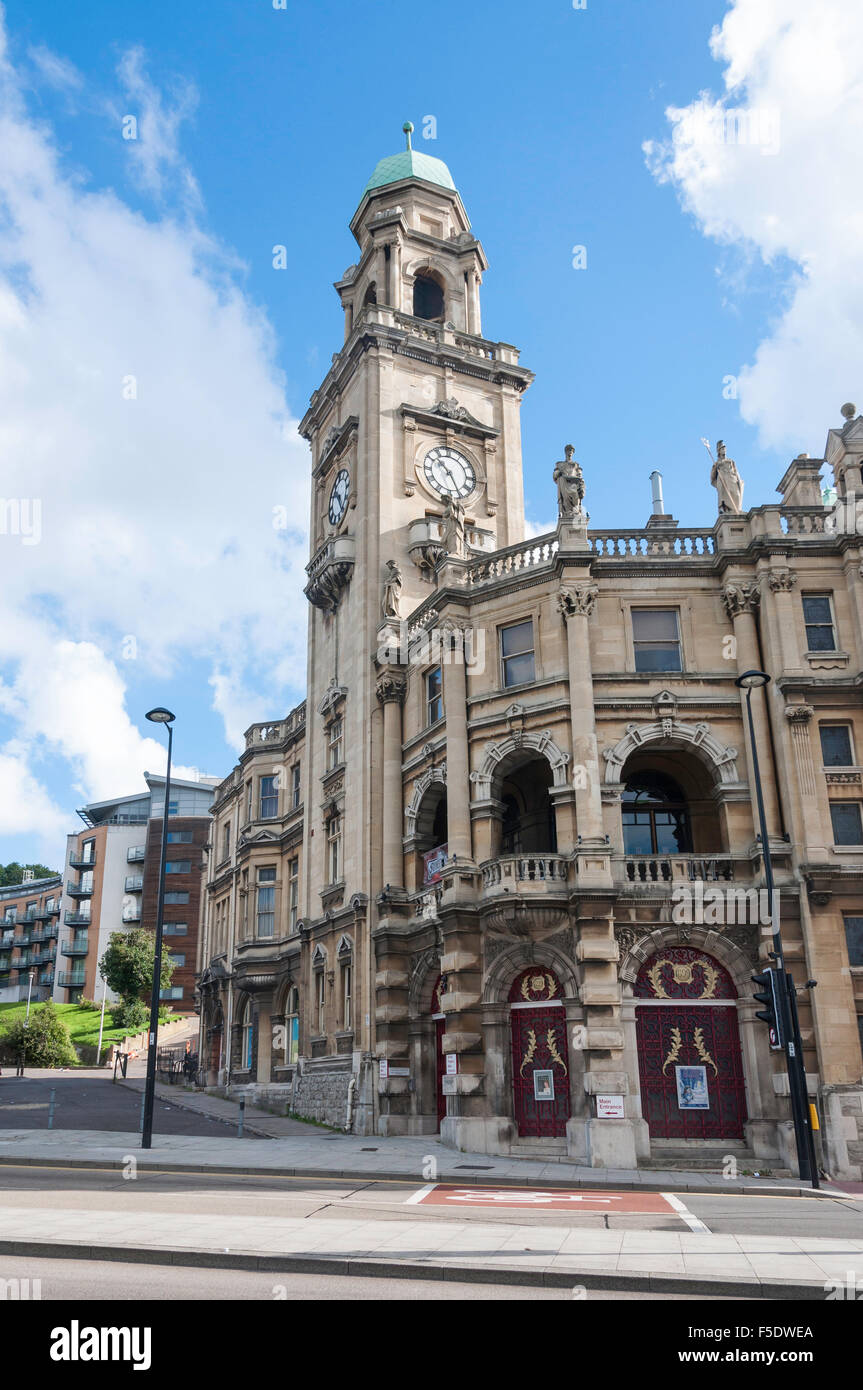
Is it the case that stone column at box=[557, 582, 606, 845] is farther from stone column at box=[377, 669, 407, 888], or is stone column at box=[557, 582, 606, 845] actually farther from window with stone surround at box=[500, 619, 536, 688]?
stone column at box=[377, 669, 407, 888]

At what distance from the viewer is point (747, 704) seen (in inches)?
1124

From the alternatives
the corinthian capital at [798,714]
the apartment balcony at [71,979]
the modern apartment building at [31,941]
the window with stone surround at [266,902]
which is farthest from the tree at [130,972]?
the corinthian capital at [798,714]

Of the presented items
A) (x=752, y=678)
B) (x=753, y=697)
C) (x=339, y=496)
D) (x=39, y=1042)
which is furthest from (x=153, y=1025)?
(x=39, y=1042)

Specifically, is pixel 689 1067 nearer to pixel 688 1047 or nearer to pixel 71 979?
pixel 688 1047

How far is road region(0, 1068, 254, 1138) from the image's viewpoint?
34.2 meters

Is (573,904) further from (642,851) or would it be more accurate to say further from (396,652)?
(396,652)

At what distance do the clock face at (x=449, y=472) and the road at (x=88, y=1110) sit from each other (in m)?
24.2

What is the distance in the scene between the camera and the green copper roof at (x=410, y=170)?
49812 mm

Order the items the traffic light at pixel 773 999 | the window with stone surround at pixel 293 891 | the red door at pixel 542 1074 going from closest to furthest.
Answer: the traffic light at pixel 773 999
the red door at pixel 542 1074
the window with stone surround at pixel 293 891

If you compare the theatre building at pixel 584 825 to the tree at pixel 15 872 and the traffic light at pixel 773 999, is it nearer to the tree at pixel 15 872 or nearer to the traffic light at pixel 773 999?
the traffic light at pixel 773 999

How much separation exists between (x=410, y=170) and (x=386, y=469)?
1700cm

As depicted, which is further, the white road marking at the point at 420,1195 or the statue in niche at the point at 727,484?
the statue in niche at the point at 727,484

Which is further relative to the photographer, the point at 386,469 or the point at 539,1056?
the point at 386,469

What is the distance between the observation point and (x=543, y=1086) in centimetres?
2920
